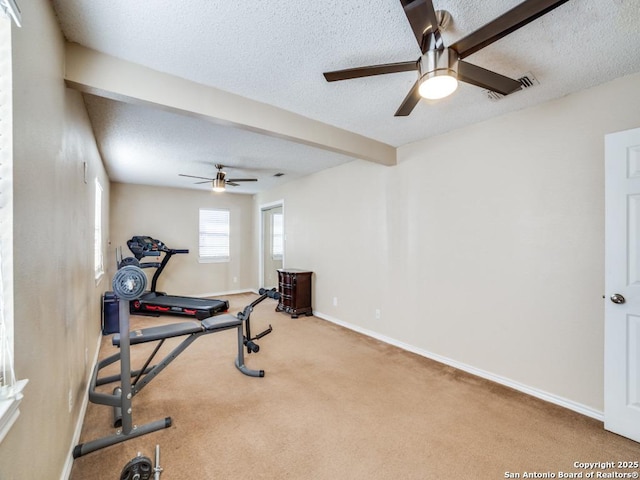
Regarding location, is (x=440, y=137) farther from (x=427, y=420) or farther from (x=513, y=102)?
(x=427, y=420)

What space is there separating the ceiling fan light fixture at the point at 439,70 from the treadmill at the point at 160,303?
15.1 ft

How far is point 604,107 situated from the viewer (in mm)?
2246

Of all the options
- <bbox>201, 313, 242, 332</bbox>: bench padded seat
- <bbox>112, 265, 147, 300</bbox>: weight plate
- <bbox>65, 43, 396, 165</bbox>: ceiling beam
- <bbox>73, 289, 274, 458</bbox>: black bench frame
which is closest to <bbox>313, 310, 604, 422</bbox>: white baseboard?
<bbox>201, 313, 242, 332</bbox>: bench padded seat

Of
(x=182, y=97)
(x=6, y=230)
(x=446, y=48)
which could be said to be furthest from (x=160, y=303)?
(x=446, y=48)

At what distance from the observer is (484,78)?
1730 millimetres

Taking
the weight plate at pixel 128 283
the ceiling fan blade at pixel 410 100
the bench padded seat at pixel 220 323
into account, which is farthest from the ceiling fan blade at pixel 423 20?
the bench padded seat at pixel 220 323

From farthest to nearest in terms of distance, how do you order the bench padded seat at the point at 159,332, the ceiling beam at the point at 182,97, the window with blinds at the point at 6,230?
1. the bench padded seat at the point at 159,332
2. the ceiling beam at the point at 182,97
3. the window with blinds at the point at 6,230

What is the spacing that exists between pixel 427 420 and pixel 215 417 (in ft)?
5.14

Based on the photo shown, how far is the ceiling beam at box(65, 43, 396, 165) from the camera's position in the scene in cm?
189

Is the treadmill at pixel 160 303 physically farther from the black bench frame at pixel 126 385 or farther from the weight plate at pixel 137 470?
the weight plate at pixel 137 470

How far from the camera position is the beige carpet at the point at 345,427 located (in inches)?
70.3

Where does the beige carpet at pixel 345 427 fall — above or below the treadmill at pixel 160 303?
below

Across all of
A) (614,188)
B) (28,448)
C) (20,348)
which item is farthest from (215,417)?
(614,188)

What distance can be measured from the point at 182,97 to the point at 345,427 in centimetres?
265
